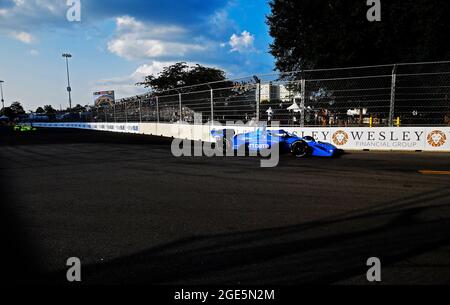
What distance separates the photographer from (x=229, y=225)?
3.98 metres

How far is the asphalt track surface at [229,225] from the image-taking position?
2838 millimetres

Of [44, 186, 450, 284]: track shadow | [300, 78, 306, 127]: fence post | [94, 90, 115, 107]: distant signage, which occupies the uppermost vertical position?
[94, 90, 115, 107]: distant signage

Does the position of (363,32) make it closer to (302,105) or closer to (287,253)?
(302,105)

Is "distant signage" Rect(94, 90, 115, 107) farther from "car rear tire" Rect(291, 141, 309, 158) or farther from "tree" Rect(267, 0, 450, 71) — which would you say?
"car rear tire" Rect(291, 141, 309, 158)

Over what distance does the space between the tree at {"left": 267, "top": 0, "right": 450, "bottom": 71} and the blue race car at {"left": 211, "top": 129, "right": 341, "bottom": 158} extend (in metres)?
13.1

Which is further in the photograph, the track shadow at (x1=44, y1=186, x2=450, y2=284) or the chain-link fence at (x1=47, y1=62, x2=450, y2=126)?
the chain-link fence at (x1=47, y1=62, x2=450, y2=126)

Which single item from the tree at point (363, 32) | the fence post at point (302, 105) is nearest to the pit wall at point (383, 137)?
the fence post at point (302, 105)

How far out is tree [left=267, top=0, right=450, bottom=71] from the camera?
18688mm

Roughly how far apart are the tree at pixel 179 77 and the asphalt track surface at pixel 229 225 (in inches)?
1973

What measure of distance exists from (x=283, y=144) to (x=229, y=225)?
21.2 feet

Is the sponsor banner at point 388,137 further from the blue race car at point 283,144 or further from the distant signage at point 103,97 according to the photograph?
the distant signage at point 103,97

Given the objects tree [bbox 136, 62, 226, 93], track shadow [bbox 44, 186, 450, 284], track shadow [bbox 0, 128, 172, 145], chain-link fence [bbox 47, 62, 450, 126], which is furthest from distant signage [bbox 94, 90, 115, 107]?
track shadow [bbox 44, 186, 450, 284]
